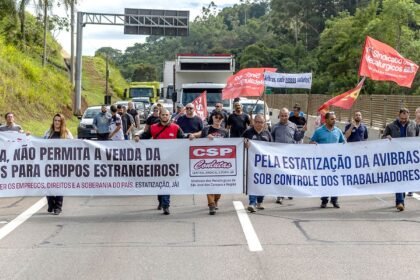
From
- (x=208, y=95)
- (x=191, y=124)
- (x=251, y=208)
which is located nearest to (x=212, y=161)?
(x=251, y=208)

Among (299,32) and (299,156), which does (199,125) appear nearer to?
(299,156)

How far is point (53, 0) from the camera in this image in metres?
46.6

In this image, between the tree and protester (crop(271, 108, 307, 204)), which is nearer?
protester (crop(271, 108, 307, 204))

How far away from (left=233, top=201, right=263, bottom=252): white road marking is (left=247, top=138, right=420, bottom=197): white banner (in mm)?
499

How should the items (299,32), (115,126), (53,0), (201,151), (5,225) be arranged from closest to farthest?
(5,225)
(201,151)
(115,126)
(53,0)
(299,32)

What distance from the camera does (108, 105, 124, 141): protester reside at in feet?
56.9

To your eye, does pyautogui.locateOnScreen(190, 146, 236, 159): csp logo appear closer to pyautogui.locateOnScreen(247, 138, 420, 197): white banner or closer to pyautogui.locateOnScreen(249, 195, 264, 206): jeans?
pyautogui.locateOnScreen(247, 138, 420, 197): white banner

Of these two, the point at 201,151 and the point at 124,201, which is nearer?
the point at 201,151

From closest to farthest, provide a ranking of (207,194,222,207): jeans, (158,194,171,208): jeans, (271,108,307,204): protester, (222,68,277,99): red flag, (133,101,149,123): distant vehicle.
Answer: (207,194,222,207): jeans < (158,194,171,208): jeans < (271,108,307,204): protester < (222,68,277,99): red flag < (133,101,149,123): distant vehicle

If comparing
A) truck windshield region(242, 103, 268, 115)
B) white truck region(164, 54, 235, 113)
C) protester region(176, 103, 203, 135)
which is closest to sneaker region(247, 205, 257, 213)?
protester region(176, 103, 203, 135)

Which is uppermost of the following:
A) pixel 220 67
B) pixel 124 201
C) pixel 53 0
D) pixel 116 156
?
pixel 53 0

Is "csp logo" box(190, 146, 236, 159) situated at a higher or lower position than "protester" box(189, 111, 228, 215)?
lower

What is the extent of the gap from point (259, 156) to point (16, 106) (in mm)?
24421

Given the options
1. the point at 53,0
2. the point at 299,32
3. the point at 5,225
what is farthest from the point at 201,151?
the point at 299,32
